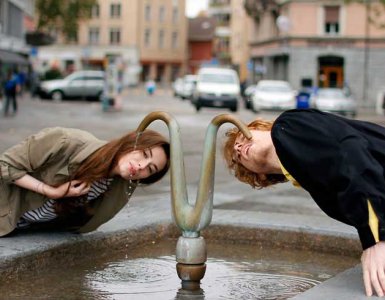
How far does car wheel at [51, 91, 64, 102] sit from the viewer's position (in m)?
51.9

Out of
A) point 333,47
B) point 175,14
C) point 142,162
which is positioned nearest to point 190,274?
point 142,162

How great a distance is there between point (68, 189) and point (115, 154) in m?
0.43

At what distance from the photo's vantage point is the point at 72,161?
15.8 feet

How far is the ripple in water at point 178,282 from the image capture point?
15.0 feet

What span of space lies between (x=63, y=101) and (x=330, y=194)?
48477mm

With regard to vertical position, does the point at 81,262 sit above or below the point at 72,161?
below

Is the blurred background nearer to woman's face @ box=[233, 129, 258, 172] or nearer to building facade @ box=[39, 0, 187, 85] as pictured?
building facade @ box=[39, 0, 187, 85]

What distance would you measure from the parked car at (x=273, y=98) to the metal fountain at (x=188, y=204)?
36.2 meters

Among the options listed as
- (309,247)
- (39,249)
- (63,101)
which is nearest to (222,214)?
(309,247)

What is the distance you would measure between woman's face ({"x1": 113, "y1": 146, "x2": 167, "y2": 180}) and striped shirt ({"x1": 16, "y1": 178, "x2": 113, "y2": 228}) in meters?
0.41

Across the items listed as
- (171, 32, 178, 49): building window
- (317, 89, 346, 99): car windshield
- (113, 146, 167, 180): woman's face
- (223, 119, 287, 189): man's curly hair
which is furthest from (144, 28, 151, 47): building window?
(223, 119, 287, 189): man's curly hair

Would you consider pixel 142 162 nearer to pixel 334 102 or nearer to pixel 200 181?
pixel 200 181

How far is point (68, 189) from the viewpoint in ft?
16.0

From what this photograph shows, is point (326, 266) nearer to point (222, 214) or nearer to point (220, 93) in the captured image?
point (222, 214)
